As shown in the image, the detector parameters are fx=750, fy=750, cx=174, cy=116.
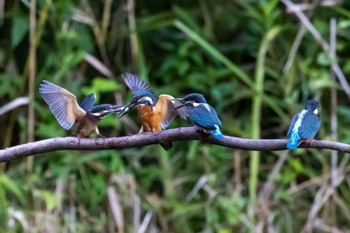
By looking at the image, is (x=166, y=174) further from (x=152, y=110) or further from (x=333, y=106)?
(x=152, y=110)

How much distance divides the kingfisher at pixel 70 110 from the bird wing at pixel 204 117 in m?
0.15

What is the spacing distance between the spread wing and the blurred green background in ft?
4.85

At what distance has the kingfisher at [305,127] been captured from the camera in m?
1.52

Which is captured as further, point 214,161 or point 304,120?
point 214,161

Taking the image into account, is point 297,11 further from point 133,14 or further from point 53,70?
point 53,70

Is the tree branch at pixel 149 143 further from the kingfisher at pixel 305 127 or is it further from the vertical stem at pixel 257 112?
the vertical stem at pixel 257 112

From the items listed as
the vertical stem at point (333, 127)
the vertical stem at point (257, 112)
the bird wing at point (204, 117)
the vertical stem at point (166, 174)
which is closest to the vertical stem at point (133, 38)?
the vertical stem at point (166, 174)

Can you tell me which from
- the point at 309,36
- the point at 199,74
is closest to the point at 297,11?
the point at 309,36

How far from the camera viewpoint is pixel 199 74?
3680 mm

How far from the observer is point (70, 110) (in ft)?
4.97

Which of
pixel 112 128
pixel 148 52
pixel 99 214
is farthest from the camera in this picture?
pixel 148 52

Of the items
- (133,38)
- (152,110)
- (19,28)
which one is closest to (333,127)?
(133,38)

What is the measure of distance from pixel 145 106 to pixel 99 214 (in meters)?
1.89

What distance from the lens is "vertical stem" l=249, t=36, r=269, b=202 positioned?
130 inches
